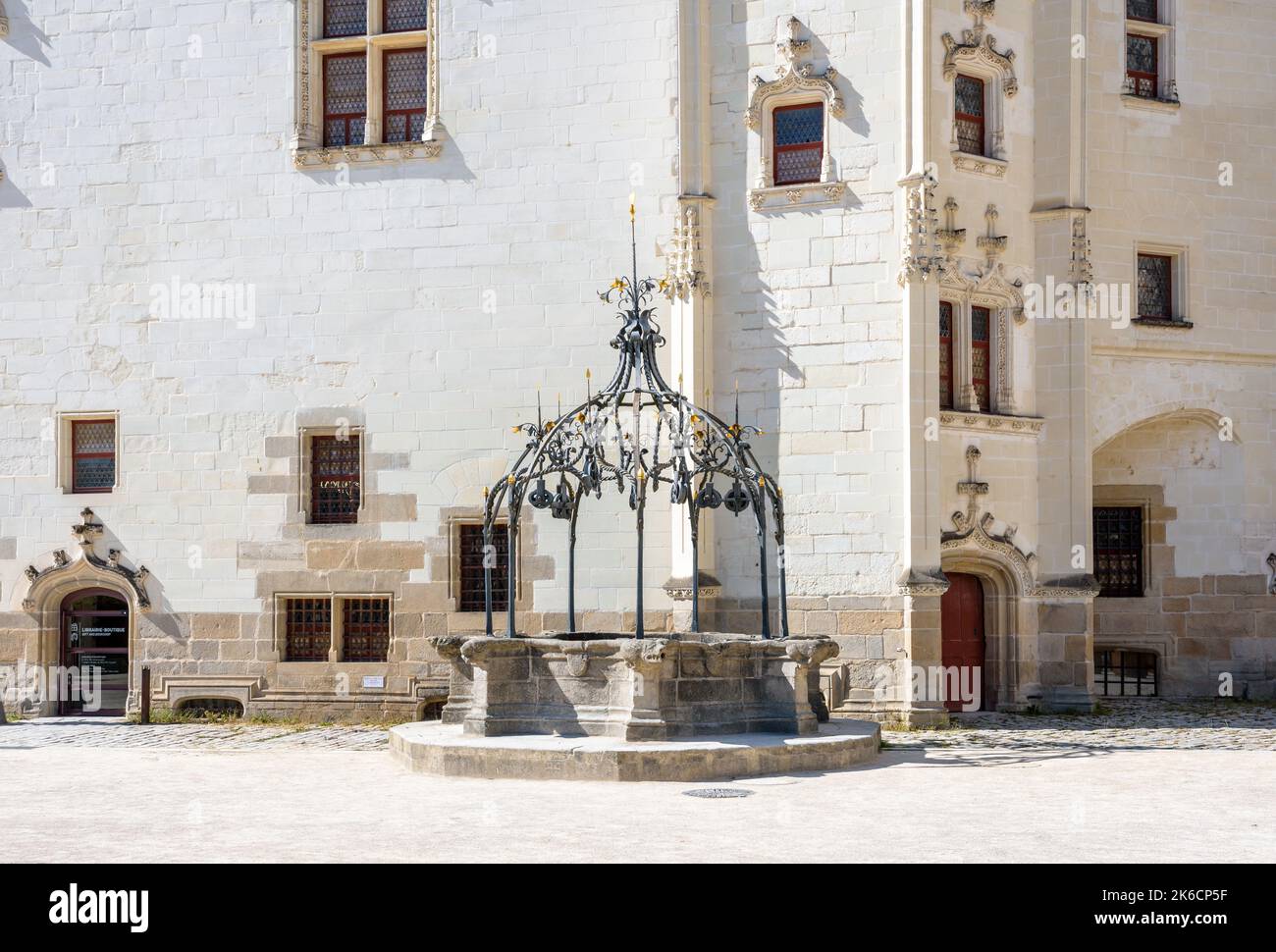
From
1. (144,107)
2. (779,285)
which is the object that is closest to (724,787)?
(779,285)

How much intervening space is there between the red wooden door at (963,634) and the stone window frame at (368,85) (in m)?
9.21

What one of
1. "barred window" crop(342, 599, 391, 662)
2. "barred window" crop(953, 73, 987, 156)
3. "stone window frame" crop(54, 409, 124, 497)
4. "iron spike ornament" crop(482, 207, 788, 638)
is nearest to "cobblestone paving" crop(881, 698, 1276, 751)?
"iron spike ornament" crop(482, 207, 788, 638)

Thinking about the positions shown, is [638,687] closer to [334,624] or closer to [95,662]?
[334,624]

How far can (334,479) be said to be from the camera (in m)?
22.1

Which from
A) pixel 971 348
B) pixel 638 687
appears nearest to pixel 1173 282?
pixel 971 348

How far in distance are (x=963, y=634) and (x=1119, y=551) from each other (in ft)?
14.1

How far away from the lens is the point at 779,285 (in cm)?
2038

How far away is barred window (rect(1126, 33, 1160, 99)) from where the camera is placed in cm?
2331

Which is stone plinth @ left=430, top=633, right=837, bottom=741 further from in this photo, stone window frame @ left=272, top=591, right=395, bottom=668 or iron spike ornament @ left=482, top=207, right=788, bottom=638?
stone window frame @ left=272, top=591, right=395, bottom=668

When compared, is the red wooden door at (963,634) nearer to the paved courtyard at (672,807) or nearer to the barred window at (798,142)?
the paved courtyard at (672,807)

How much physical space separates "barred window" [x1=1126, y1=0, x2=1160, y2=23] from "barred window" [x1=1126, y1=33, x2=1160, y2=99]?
265mm

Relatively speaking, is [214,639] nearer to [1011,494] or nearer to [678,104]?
[678,104]

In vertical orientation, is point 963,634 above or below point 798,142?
below

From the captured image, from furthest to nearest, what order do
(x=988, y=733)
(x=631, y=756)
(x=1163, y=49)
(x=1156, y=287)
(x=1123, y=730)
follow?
(x=1163, y=49)
(x=1156, y=287)
(x=1123, y=730)
(x=988, y=733)
(x=631, y=756)
